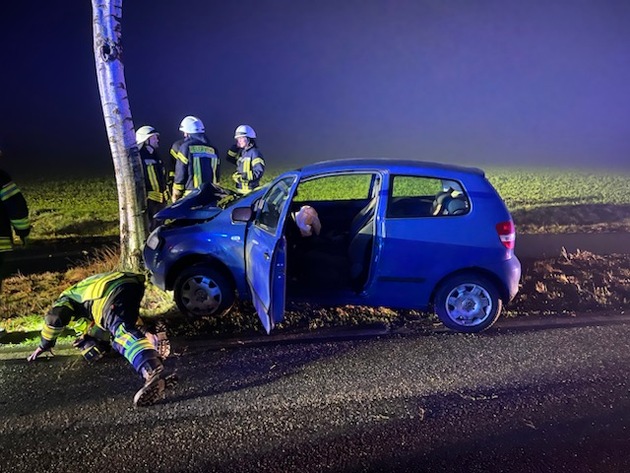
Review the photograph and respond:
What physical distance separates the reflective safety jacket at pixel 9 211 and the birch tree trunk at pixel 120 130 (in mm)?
932

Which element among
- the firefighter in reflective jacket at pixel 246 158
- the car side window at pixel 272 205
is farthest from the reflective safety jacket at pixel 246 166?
the car side window at pixel 272 205

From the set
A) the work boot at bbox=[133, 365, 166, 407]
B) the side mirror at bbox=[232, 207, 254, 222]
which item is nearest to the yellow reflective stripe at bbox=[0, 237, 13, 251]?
the side mirror at bbox=[232, 207, 254, 222]

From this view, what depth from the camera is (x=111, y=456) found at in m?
2.95

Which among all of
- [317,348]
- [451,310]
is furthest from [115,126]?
[451,310]

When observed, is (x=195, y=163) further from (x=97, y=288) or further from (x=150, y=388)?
(x=150, y=388)

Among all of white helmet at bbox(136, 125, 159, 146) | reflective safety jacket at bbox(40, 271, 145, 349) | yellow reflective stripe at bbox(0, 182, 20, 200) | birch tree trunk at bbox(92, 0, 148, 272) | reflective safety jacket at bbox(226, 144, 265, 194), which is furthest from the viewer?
reflective safety jacket at bbox(226, 144, 265, 194)

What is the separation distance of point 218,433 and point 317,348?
1.31m

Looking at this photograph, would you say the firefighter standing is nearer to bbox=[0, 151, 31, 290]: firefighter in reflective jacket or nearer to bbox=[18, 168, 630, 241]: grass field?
bbox=[0, 151, 31, 290]: firefighter in reflective jacket

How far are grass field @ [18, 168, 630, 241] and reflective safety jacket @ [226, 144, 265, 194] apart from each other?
0.15 meters

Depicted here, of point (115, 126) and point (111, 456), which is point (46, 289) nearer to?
point (115, 126)

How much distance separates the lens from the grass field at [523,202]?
5.71 m

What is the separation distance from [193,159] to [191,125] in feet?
1.24

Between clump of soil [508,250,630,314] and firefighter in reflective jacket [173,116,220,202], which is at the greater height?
firefighter in reflective jacket [173,116,220,202]

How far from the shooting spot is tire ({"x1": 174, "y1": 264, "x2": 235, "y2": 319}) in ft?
15.1
